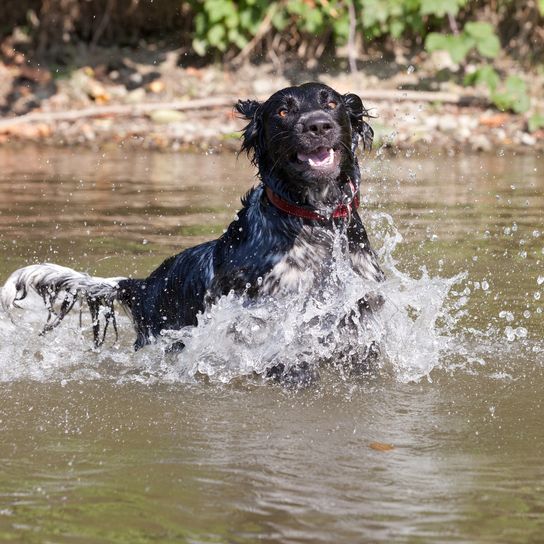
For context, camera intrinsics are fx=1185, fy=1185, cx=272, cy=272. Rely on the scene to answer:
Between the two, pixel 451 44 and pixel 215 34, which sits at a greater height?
pixel 215 34

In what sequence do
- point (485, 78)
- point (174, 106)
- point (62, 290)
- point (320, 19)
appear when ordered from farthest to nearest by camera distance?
point (320, 19)
point (174, 106)
point (485, 78)
point (62, 290)

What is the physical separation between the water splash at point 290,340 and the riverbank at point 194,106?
7.15 m

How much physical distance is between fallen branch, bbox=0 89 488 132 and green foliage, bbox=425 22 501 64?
0.56 meters

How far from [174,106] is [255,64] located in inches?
79.7

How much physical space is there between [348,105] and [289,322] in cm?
112

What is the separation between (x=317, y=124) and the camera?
543 centimetres

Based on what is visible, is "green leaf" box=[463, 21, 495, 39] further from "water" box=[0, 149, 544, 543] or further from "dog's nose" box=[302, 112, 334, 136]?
"dog's nose" box=[302, 112, 334, 136]

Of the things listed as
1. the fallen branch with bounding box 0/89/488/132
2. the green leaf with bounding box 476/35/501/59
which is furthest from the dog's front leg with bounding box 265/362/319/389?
the green leaf with bounding box 476/35/501/59

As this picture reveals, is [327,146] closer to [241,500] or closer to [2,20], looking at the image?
[241,500]

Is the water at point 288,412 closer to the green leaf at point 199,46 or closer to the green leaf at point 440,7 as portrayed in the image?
the green leaf at point 440,7

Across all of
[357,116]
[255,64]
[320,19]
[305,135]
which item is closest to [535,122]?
[320,19]

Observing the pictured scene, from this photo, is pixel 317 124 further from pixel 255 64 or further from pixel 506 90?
pixel 255 64

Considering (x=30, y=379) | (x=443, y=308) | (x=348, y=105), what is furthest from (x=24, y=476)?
(x=443, y=308)

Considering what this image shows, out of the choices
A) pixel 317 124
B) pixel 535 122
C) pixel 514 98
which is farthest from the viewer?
pixel 514 98
